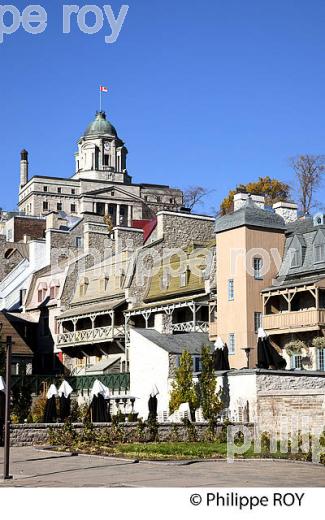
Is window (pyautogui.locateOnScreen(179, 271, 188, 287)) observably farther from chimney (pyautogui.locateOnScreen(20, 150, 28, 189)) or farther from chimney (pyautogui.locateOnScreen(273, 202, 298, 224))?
chimney (pyautogui.locateOnScreen(20, 150, 28, 189))

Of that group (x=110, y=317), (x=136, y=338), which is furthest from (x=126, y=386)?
(x=110, y=317)

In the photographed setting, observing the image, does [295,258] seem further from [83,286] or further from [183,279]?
[83,286]

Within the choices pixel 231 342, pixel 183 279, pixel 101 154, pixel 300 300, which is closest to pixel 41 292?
pixel 183 279

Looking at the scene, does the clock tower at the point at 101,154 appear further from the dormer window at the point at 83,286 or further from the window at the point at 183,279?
the window at the point at 183,279

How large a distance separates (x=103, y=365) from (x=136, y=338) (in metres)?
9.11

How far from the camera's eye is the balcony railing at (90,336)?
1978 inches

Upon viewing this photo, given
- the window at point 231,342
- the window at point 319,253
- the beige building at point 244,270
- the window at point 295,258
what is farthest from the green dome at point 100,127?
the window at point 231,342

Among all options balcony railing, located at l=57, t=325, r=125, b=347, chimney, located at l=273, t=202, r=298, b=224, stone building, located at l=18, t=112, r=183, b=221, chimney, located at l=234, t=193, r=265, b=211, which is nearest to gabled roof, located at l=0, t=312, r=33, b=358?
balcony railing, located at l=57, t=325, r=125, b=347

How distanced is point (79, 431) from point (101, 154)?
351 ft

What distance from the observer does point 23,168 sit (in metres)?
138
